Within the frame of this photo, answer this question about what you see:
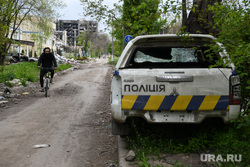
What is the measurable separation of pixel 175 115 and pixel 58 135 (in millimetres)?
2819

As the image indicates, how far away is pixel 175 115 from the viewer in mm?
4336

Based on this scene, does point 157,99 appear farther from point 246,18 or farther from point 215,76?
point 246,18

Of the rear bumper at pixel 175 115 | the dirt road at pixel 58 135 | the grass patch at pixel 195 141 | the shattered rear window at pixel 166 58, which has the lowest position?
the dirt road at pixel 58 135

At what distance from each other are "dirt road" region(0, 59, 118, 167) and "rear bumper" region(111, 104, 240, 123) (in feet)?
2.74

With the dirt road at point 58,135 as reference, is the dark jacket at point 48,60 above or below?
above

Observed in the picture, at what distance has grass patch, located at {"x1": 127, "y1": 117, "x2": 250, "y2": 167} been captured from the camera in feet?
13.7

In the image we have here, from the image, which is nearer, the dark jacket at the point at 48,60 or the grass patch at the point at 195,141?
the grass patch at the point at 195,141

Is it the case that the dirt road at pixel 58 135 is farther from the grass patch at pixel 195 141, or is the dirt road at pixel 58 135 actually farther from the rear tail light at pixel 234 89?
the rear tail light at pixel 234 89

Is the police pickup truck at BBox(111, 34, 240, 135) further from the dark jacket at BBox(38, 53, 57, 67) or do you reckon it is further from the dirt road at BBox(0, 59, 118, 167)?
the dark jacket at BBox(38, 53, 57, 67)

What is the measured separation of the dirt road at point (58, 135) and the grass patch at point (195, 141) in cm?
56

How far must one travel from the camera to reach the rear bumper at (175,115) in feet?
14.0

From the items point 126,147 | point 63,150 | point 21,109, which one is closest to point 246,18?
point 126,147

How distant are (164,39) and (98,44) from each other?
109 metres

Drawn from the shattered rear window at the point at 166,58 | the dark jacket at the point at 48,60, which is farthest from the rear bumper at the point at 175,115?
the dark jacket at the point at 48,60
